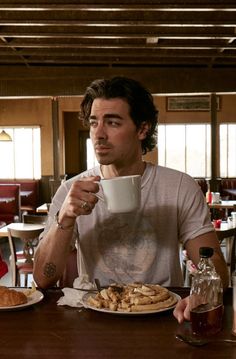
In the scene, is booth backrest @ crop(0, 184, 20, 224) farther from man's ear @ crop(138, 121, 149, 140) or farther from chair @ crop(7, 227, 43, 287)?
man's ear @ crop(138, 121, 149, 140)

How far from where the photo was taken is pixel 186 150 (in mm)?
12375

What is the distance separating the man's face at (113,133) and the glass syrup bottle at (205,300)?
1.92ft

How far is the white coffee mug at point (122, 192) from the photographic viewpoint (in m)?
1.35

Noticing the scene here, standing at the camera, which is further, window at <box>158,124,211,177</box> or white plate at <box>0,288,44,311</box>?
window at <box>158,124,211,177</box>

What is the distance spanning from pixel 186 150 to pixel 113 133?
10.8 meters

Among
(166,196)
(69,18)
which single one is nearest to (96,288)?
(166,196)

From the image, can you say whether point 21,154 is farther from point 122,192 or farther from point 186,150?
point 122,192

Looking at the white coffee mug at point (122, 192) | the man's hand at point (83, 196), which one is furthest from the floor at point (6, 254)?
the white coffee mug at point (122, 192)

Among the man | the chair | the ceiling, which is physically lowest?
the chair

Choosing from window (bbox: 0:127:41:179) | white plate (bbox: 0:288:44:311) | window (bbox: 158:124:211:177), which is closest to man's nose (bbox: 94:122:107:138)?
Result: white plate (bbox: 0:288:44:311)

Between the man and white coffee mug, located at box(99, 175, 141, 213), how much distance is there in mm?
320

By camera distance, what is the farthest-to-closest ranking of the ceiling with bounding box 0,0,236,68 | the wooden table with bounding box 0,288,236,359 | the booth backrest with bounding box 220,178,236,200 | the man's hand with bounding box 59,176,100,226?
the booth backrest with bounding box 220,178,236,200 → the ceiling with bounding box 0,0,236,68 → the man's hand with bounding box 59,176,100,226 → the wooden table with bounding box 0,288,236,359

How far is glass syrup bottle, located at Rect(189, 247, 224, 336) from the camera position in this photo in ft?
3.86

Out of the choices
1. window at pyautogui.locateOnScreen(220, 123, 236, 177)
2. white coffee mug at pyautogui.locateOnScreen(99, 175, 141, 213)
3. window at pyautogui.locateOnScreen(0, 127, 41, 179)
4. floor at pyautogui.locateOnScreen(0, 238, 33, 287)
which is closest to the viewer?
white coffee mug at pyautogui.locateOnScreen(99, 175, 141, 213)
